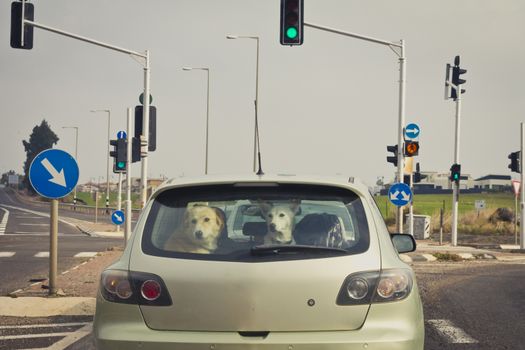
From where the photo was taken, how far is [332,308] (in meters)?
4.19

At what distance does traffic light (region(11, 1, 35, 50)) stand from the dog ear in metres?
14.5

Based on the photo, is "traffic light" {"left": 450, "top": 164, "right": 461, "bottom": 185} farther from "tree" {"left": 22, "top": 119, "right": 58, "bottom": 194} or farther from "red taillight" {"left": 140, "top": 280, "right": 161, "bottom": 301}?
"tree" {"left": 22, "top": 119, "right": 58, "bottom": 194}

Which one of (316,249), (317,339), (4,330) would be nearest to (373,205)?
(316,249)

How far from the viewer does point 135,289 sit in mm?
4324

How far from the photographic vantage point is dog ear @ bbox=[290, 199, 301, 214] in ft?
14.8

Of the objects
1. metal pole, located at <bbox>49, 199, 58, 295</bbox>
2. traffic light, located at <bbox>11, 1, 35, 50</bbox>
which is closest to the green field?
traffic light, located at <bbox>11, 1, 35, 50</bbox>

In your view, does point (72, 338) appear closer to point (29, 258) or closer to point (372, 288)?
point (372, 288)

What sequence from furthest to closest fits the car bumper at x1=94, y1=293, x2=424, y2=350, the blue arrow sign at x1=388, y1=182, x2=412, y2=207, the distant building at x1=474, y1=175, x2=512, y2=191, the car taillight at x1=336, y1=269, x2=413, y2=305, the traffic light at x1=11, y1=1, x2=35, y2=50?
1. the distant building at x1=474, y1=175, x2=512, y2=191
2. the blue arrow sign at x1=388, y1=182, x2=412, y2=207
3. the traffic light at x1=11, y1=1, x2=35, y2=50
4. the car taillight at x1=336, y1=269, x2=413, y2=305
5. the car bumper at x1=94, y1=293, x2=424, y2=350

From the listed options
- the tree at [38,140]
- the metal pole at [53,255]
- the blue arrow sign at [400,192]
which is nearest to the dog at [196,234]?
the metal pole at [53,255]

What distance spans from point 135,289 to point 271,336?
0.77 m

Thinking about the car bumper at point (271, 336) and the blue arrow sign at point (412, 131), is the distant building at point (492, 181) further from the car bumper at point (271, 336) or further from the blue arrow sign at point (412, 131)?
the car bumper at point (271, 336)

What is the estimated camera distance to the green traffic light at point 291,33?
17703 mm

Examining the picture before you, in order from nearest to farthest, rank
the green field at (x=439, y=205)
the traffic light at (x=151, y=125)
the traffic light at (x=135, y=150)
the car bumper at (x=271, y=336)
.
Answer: the car bumper at (x=271, y=336) → the traffic light at (x=135, y=150) → the traffic light at (x=151, y=125) → the green field at (x=439, y=205)

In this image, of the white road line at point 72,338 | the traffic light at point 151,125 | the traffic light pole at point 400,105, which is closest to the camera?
the white road line at point 72,338
